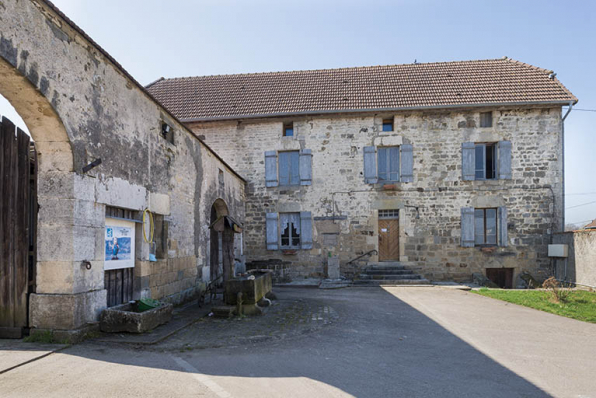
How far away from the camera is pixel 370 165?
46.2 ft

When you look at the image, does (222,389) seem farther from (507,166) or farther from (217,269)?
(507,166)

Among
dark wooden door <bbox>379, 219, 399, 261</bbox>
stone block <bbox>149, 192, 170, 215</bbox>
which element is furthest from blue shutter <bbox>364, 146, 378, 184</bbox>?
stone block <bbox>149, 192, 170, 215</bbox>

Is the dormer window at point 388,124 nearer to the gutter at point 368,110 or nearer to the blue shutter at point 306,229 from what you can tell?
the gutter at point 368,110

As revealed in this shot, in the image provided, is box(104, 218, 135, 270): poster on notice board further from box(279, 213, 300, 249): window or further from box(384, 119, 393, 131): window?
box(384, 119, 393, 131): window

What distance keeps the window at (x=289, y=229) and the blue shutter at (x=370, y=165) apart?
9.48 ft

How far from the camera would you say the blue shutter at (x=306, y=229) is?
14.3 m

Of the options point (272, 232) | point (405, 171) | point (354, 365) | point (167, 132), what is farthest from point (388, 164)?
point (354, 365)

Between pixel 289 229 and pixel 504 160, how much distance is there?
794 cm

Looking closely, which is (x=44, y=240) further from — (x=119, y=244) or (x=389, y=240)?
(x=389, y=240)

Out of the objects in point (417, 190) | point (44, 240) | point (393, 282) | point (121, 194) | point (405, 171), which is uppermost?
point (405, 171)

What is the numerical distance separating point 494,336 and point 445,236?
8045mm

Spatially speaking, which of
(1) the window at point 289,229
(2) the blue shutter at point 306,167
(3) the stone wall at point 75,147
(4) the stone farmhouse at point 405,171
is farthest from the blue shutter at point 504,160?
(3) the stone wall at point 75,147

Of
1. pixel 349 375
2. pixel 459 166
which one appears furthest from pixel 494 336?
pixel 459 166

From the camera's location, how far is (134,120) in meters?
6.84
